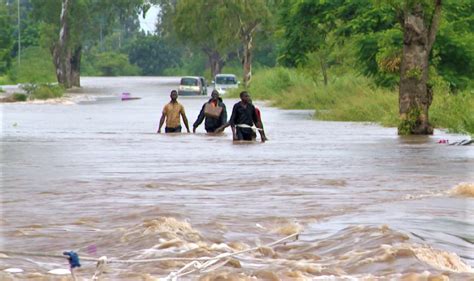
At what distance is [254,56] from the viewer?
126875mm

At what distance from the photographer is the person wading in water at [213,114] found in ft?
95.3

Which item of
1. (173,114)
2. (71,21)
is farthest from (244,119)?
(71,21)

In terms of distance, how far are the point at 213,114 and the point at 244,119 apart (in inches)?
105

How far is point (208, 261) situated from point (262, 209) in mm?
4654

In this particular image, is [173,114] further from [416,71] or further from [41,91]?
[41,91]

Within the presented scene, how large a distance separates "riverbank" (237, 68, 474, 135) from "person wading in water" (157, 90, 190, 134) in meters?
6.62

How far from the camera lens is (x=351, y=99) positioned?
49.7 meters

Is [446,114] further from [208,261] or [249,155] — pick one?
[208,261]

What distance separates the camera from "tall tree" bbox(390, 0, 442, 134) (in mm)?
29859

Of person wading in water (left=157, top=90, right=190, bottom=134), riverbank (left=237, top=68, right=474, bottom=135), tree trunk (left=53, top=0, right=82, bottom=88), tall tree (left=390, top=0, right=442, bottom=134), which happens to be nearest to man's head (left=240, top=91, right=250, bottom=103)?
person wading in water (left=157, top=90, right=190, bottom=134)

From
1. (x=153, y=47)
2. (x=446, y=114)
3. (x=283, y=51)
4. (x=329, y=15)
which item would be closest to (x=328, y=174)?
(x=446, y=114)

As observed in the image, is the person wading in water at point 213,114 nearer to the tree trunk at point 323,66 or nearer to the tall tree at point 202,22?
the tree trunk at point 323,66

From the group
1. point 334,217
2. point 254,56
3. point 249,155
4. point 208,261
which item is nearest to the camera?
point 208,261

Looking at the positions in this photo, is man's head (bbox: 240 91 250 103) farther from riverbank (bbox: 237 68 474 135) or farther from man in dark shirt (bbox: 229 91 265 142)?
riverbank (bbox: 237 68 474 135)
